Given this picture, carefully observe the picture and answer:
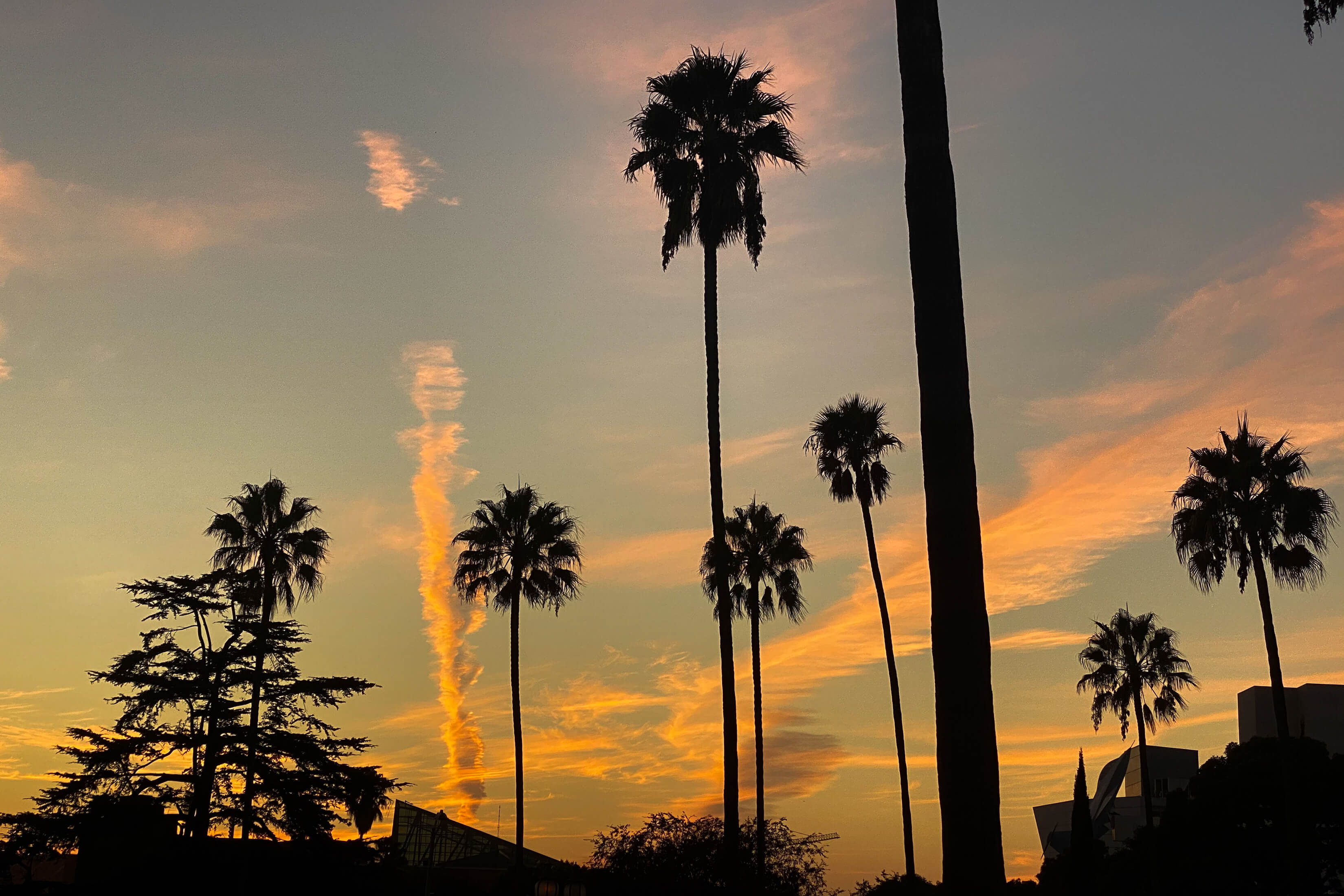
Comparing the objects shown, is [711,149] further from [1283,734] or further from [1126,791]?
[1126,791]

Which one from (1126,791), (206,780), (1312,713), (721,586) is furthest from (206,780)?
(1126,791)

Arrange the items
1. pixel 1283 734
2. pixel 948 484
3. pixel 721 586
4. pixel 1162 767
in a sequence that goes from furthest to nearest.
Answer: pixel 1162 767, pixel 1283 734, pixel 721 586, pixel 948 484

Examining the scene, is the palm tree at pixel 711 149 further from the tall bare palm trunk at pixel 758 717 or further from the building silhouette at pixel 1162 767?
the building silhouette at pixel 1162 767

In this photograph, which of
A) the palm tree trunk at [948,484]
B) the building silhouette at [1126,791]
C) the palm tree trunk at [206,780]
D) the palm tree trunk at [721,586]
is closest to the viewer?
the palm tree trunk at [948,484]

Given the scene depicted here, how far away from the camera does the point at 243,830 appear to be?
3775 cm

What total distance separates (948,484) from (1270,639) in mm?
35636

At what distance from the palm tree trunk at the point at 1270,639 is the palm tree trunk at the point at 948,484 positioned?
3434cm

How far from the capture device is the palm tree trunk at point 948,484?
710 cm

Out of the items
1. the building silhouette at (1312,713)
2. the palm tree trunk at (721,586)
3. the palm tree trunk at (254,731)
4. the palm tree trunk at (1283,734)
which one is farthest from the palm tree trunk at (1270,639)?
the building silhouette at (1312,713)

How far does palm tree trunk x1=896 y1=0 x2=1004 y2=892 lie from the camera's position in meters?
7.10

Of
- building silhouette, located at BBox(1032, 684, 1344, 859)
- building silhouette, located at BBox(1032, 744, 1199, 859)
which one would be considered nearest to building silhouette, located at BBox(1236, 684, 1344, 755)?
building silhouette, located at BBox(1032, 684, 1344, 859)

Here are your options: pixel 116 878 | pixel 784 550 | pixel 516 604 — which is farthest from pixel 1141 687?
pixel 116 878

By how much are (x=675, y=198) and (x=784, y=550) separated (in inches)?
983

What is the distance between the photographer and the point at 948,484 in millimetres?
7652
